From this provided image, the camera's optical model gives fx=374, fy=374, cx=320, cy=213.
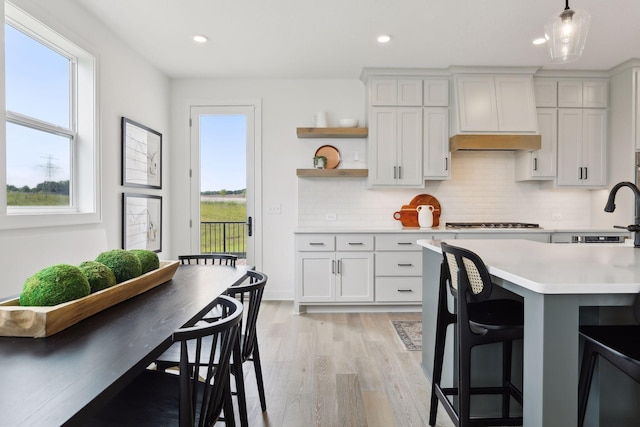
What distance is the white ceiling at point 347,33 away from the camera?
2.94m

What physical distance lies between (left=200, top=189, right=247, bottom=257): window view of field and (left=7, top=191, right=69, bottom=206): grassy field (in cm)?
185

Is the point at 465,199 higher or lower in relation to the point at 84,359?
higher

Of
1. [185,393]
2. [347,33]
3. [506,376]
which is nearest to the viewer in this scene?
[185,393]

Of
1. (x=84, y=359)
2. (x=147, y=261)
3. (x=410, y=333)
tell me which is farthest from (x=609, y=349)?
(x=410, y=333)

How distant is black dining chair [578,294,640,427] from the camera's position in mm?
1184

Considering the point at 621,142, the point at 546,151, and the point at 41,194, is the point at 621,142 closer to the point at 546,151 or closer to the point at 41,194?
the point at 546,151

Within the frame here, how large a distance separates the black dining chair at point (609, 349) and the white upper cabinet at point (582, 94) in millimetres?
3718

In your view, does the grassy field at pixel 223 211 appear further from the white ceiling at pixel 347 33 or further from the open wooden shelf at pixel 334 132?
the white ceiling at pixel 347 33

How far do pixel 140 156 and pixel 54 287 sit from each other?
294cm

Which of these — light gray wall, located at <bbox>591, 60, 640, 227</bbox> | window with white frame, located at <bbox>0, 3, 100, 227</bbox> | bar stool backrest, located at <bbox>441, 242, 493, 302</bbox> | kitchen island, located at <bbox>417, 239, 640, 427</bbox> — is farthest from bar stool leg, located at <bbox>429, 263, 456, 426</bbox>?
light gray wall, located at <bbox>591, 60, 640, 227</bbox>

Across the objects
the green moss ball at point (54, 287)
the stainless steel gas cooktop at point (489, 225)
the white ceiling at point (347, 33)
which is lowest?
the green moss ball at point (54, 287)

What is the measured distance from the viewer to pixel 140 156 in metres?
3.82

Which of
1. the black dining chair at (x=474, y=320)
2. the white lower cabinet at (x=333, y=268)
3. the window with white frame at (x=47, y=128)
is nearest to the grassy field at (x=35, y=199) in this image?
the window with white frame at (x=47, y=128)

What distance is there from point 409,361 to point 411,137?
8.22ft
